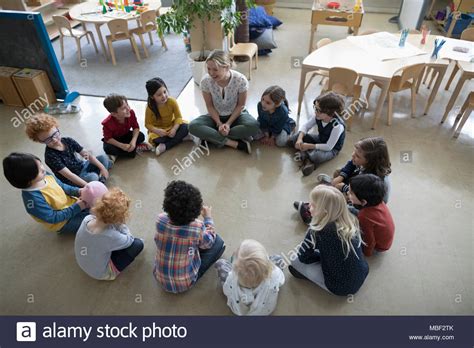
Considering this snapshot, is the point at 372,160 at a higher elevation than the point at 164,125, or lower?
higher

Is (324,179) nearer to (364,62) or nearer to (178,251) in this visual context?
(364,62)

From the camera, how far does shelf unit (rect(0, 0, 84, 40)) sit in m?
4.99

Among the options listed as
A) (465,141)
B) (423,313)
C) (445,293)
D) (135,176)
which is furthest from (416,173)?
(135,176)

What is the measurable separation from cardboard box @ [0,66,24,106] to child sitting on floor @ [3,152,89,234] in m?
2.15

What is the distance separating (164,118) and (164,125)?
82mm

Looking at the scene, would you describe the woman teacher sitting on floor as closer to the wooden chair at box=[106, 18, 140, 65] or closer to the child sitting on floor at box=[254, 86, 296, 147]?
the child sitting on floor at box=[254, 86, 296, 147]

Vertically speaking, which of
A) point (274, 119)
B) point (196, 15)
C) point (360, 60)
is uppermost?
point (196, 15)

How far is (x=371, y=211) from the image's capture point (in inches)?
75.5

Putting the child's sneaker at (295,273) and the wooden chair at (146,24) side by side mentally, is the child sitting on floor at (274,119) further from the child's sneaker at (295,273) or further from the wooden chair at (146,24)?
the wooden chair at (146,24)

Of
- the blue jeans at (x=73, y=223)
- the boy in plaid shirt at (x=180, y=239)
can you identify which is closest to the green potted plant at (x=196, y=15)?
the blue jeans at (x=73, y=223)

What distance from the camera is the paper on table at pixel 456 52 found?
10.1 feet

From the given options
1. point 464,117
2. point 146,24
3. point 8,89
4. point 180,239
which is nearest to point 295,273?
point 180,239

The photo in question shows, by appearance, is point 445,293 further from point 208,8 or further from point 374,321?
point 208,8

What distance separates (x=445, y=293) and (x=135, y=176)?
99.8 inches
